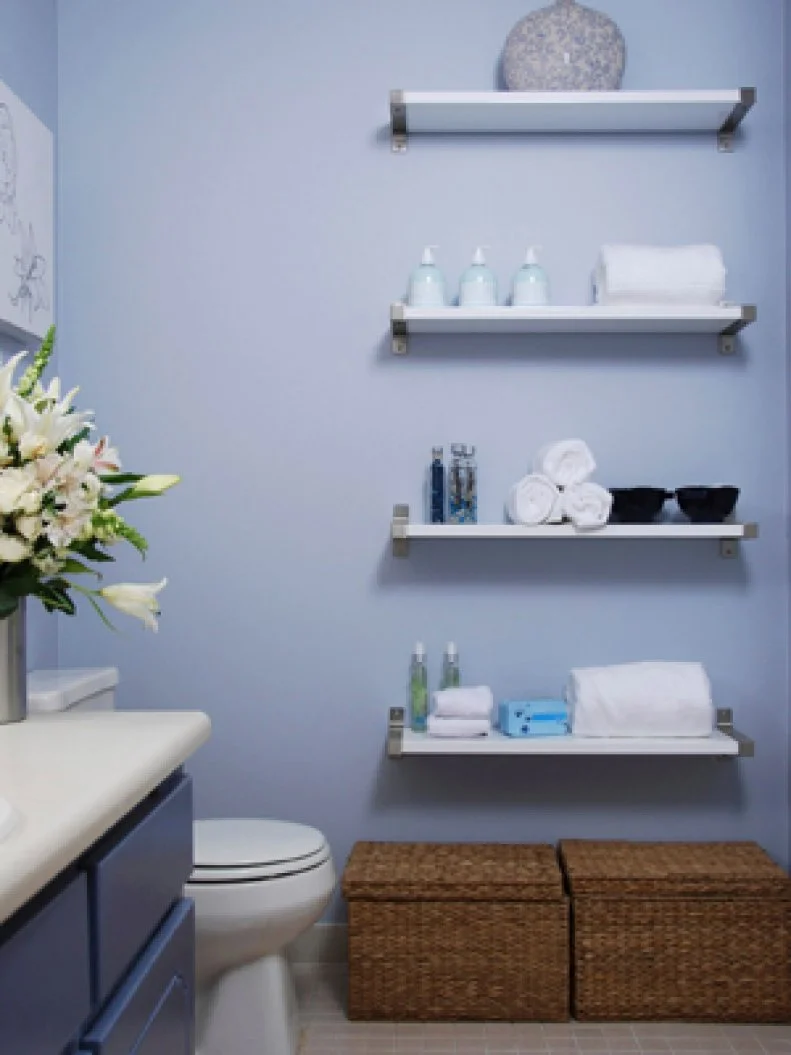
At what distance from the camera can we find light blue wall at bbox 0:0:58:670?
251cm

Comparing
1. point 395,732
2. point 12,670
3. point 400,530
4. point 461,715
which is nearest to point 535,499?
point 400,530

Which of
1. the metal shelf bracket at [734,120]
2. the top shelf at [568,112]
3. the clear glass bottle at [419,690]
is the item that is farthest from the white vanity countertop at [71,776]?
the metal shelf bracket at [734,120]

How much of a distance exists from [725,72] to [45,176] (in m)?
1.69

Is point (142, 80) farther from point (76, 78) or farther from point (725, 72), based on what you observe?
point (725, 72)

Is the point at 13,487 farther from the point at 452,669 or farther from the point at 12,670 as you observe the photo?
the point at 452,669

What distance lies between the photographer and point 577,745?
2.56 m

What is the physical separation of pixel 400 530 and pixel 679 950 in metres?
1.13

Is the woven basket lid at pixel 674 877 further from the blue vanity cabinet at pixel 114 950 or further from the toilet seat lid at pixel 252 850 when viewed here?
the blue vanity cabinet at pixel 114 950

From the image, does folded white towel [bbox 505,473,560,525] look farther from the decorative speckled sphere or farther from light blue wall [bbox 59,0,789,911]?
the decorative speckled sphere

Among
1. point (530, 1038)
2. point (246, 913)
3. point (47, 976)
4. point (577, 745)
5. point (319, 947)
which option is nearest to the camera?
point (47, 976)

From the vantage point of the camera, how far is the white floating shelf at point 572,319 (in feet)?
8.48

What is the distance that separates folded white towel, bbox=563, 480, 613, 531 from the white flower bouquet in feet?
4.09

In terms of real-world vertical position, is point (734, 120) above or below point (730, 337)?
above

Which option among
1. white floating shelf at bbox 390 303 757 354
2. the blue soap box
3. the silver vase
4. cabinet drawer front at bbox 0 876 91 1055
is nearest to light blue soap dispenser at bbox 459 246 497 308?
white floating shelf at bbox 390 303 757 354
